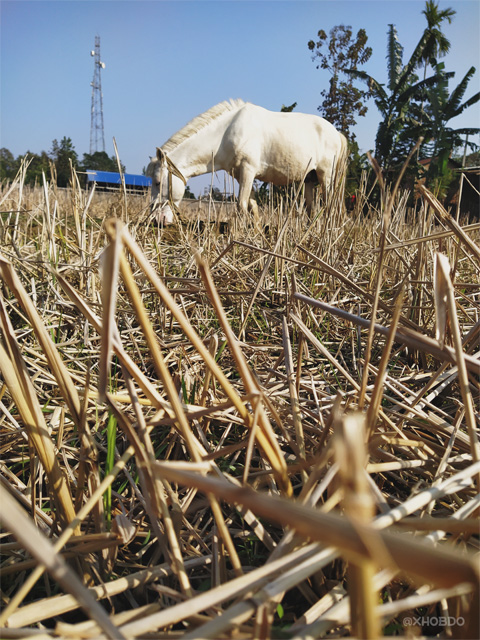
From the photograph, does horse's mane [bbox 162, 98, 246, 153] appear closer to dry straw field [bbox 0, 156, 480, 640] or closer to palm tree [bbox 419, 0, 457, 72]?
dry straw field [bbox 0, 156, 480, 640]

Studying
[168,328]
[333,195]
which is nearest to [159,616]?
[168,328]

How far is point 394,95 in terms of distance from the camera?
12914 millimetres

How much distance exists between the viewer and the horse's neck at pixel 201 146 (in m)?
4.36

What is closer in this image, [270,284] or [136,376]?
Result: [136,376]

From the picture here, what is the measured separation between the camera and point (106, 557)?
0.42 metres

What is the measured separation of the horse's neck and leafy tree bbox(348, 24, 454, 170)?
9750mm

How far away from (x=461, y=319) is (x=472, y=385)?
488mm

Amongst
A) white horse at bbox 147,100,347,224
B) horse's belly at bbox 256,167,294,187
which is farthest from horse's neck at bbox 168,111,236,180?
horse's belly at bbox 256,167,294,187

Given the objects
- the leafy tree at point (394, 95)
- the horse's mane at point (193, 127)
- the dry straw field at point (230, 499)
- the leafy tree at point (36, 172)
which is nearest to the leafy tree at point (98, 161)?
the leafy tree at point (36, 172)

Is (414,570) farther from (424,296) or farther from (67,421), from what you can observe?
(424,296)

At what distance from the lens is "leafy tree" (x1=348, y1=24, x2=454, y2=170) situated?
1261cm

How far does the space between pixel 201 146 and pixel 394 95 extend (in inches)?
452

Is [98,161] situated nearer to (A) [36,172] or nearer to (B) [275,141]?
(A) [36,172]

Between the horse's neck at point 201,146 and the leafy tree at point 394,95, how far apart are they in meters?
9.75
